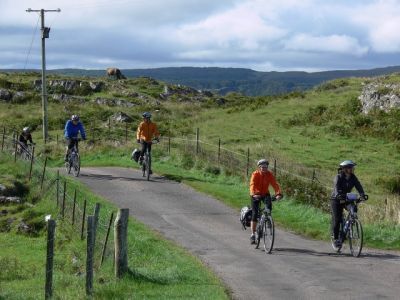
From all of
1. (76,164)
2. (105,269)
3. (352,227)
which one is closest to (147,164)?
(76,164)

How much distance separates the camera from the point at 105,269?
13.6 m

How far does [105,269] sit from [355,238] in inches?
199

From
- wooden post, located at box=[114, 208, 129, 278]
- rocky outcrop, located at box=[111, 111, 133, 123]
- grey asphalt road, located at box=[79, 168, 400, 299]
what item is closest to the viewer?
grey asphalt road, located at box=[79, 168, 400, 299]

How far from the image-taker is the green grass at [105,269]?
11773 millimetres

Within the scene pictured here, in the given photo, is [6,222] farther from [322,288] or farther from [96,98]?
[96,98]

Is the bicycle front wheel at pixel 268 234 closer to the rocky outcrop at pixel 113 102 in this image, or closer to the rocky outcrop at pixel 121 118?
the rocky outcrop at pixel 121 118

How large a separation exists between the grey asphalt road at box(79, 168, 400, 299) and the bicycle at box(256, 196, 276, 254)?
9.0 inches

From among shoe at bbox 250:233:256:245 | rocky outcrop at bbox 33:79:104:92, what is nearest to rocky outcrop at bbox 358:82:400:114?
shoe at bbox 250:233:256:245

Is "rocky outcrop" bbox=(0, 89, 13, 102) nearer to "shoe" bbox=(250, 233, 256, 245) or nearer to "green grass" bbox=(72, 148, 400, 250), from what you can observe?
"green grass" bbox=(72, 148, 400, 250)

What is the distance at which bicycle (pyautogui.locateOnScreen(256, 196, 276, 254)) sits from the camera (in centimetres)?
1483

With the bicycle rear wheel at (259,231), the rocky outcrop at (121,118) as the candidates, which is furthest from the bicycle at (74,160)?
the rocky outcrop at (121,118)

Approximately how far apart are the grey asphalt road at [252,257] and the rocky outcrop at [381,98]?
26002mm

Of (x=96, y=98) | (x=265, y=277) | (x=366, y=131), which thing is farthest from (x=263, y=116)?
(x=265, y=277)

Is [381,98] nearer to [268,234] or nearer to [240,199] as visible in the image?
[240,199]
